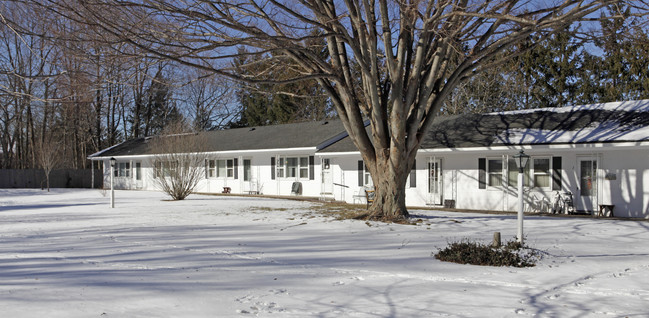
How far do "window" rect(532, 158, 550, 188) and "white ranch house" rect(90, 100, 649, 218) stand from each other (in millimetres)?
33

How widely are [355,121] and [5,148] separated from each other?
42302 mm

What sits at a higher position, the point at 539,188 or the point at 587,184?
the point at 587,184

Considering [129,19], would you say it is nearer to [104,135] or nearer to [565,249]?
[565,249]

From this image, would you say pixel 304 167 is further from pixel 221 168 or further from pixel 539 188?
pixel 539 188

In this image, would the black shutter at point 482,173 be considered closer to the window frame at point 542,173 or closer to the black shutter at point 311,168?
the window frame at point 542,173

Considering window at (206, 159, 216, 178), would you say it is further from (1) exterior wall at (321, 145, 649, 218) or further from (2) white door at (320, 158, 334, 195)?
(1) exterior wall at (321, 145, 649, 218)

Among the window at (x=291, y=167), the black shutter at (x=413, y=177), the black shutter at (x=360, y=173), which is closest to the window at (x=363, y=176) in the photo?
the black shutter at (x=360, y=173)

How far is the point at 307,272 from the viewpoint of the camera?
27.1 ft

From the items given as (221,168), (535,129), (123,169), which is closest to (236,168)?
(221,168)

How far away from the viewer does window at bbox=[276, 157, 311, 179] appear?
90.1ft

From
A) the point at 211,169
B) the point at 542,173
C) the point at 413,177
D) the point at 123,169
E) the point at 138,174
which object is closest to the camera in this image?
the point at 542,173

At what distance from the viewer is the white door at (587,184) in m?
17.8

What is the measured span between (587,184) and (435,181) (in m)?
5.45

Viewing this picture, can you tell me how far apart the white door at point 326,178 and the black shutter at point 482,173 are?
7.75m
